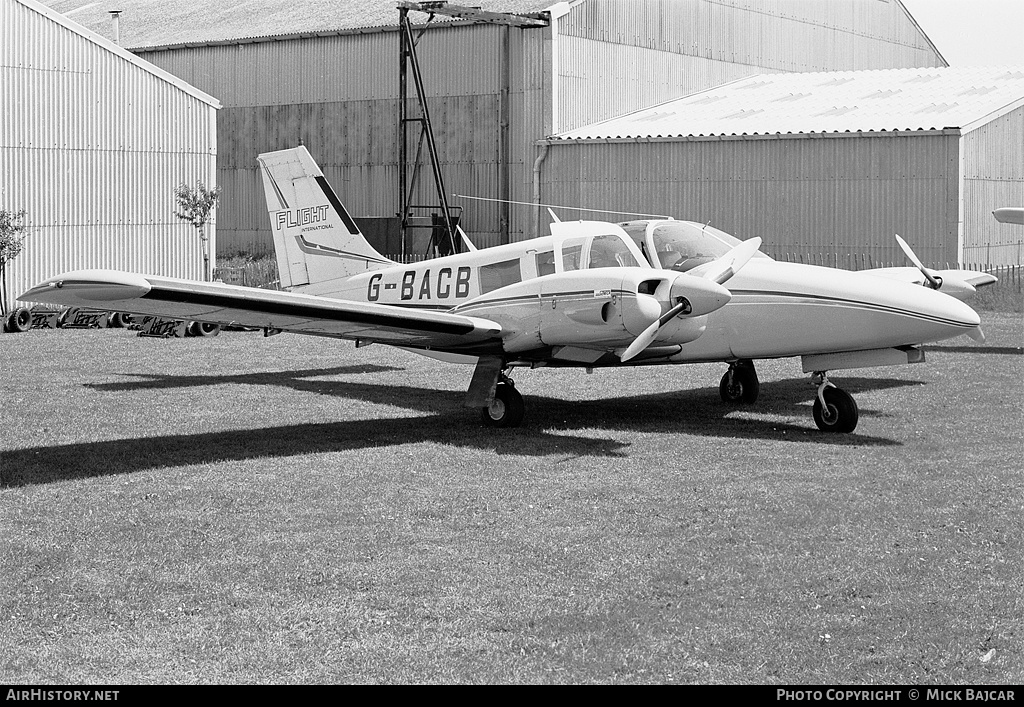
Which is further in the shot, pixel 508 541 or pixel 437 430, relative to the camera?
pixel 437 430

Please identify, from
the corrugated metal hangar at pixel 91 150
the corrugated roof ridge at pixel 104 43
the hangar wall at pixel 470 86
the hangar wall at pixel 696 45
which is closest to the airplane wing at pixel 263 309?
the corrugated metal hangar at pixel 91 150

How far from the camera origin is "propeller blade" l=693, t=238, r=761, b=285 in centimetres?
1416

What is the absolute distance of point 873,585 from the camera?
817 cm

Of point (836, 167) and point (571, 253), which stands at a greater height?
point (836, 167)

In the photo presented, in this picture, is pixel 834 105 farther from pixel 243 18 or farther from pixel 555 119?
pixel 243 18

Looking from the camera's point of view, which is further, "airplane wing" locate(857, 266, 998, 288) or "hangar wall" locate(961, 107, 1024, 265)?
"hangar wall" locate(961, 107, 1024, 265)

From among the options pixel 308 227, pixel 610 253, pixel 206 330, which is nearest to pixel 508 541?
pixel 610 253

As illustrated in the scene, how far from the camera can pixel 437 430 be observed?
14766 mm

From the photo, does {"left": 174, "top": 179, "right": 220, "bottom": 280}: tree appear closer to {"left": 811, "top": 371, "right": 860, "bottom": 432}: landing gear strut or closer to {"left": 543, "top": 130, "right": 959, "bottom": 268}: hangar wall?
{"left": 543, "top": 130, "right": 959, "bottom": 268}: hangar wall

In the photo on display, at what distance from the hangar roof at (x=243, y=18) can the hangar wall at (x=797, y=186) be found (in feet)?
20.5

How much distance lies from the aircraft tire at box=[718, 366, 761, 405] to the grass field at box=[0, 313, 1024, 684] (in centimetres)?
18

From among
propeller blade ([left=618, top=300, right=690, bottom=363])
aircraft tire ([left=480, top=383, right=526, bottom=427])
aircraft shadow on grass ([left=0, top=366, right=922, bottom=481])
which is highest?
propeller blade ([left=618, top=300, right=690, bottom=363])

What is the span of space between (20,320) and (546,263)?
17.3 metres

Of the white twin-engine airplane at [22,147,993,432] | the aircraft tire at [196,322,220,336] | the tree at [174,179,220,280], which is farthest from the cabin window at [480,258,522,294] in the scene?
the tree at [174,179,220,280]
